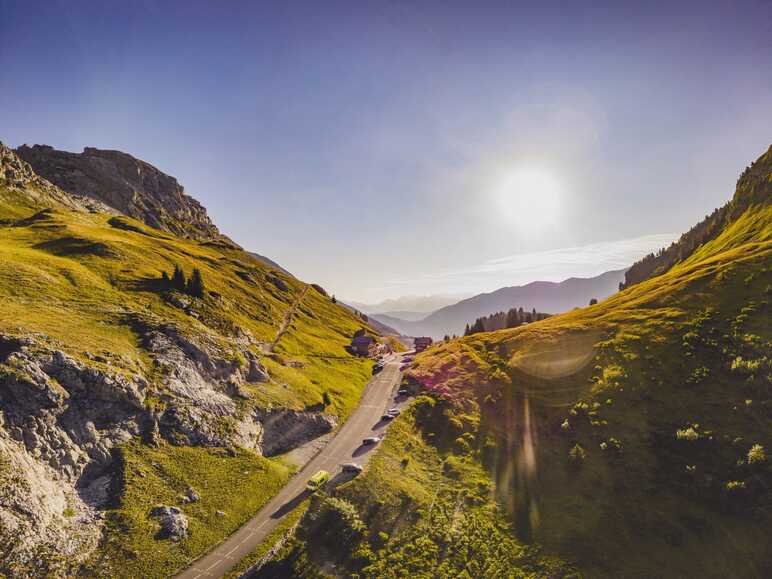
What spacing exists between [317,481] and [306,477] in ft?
14.1

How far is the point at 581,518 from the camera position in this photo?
42.4 meters

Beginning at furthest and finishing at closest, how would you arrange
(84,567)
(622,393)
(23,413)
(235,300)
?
(235,300)
(622,393)
(23,413)
(84,567)

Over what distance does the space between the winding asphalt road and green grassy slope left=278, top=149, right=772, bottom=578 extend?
158 inches

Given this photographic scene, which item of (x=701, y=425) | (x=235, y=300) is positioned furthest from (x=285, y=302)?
(x=701, y=425)

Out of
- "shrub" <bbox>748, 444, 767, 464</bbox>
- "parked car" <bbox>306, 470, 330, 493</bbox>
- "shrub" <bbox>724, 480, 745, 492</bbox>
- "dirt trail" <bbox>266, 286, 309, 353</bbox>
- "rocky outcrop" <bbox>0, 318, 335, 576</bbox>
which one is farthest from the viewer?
"dirt trail" <bbox>266, 286, 309, 353</bbox>

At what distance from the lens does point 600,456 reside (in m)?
51.1

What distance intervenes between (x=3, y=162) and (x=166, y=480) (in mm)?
183071

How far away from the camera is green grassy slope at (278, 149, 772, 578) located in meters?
37.9

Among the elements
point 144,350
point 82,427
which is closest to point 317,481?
point 82,427

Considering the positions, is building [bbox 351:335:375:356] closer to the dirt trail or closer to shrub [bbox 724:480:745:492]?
the dirt trail

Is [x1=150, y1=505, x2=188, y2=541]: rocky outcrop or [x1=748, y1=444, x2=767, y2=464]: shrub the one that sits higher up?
[x1=748, y1=444, x2=767, y2=464]: shrub

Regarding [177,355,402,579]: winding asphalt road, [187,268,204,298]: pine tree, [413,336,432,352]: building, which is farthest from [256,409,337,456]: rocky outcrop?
[413,336,432,352]: building

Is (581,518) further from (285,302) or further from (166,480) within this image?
(285,302)

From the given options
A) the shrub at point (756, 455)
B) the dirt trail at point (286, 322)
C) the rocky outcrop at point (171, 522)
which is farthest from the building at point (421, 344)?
the rocky outcrop at point (171, 522)
